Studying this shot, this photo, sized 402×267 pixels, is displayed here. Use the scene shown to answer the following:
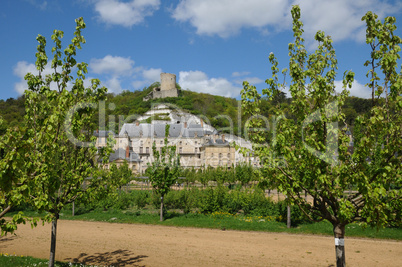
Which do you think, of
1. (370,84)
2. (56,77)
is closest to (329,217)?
(370,84)

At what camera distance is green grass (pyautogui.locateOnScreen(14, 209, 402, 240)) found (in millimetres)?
16219

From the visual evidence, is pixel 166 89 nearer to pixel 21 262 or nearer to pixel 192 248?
pixel 192 248

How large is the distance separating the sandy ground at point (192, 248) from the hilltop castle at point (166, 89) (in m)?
119

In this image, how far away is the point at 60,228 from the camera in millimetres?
18125

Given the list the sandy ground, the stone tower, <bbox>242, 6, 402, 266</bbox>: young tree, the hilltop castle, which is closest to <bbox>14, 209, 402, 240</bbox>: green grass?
the sandy ground

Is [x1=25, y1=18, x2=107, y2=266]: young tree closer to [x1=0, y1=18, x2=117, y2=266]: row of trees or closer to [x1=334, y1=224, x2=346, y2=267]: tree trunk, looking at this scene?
[x1=0, y1=18, x2=117, y2=266]: row of trees

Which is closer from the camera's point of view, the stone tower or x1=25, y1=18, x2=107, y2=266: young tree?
x1=25, y1=18, x2=107, y2=266: young tree

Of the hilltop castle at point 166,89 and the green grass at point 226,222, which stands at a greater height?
the hilltop castle at point 166,89

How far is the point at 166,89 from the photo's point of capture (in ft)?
448

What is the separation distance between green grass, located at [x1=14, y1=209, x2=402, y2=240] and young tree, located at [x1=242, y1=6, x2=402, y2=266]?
1075 centimetres

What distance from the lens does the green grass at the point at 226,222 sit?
53.2 feet

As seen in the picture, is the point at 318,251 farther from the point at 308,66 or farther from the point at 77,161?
the point at 77,161

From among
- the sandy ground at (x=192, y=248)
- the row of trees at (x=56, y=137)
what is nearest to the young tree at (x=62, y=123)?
the row of trees at (x=56, y=137)

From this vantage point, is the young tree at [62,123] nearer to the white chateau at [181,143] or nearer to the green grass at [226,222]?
the green grass at [226,222]
